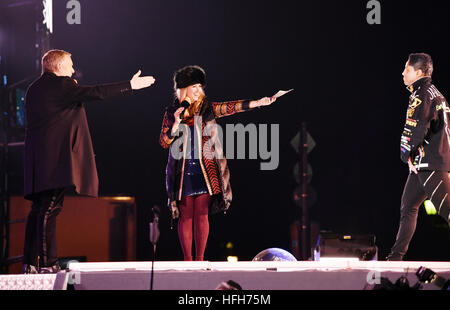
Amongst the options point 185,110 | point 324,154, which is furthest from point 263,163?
point 185,110

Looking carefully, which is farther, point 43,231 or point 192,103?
point 192,103

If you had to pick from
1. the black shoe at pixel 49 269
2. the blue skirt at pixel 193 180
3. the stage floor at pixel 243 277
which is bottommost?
the black shoe at pixel 49 269

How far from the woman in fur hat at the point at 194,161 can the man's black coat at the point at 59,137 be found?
0.80 metres

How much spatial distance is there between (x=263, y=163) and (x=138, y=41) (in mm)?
5934

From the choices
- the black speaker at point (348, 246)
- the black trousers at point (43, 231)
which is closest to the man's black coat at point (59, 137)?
the black trousers at point (43, 231)

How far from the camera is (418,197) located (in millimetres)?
4723

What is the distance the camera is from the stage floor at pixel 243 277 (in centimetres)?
359

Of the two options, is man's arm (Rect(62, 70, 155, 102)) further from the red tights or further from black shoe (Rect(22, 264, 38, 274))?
black shoe (Rect(22, 264, 38, 274))

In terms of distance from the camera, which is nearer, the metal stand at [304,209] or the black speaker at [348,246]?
the black speaker at [348,246]

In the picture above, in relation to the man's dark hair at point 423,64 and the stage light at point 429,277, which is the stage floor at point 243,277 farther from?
the man's dark hair at point 423,64

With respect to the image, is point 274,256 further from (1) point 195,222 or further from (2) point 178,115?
(2) point 178,115

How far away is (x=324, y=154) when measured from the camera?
49.7 ft

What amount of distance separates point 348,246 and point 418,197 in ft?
5.39

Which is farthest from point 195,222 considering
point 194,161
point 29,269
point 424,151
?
point 424,151
